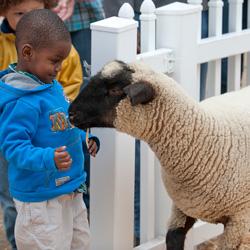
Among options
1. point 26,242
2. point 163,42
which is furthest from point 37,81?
point 163,42

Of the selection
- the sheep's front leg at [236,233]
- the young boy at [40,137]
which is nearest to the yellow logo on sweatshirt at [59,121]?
the young boy at [40,137]

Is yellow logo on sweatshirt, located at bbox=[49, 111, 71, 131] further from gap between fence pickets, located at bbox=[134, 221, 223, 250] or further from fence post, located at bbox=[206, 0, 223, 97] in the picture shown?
fence post, located at bbox=[206, 0, 223, 97]

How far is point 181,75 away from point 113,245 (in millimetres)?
838

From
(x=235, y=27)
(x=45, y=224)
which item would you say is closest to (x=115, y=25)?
(x=45, y=224)

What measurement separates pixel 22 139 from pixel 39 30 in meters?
0.41

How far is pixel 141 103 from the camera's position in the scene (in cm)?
294

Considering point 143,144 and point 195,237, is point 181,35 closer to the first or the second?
point 143,144

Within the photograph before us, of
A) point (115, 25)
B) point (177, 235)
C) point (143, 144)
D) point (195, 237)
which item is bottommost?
point (195, 237)

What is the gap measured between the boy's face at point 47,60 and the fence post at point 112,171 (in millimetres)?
399

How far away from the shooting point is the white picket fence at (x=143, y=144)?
345 centimetres

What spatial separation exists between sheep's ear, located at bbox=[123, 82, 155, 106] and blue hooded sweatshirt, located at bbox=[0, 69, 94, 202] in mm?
321

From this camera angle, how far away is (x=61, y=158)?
2865 mm

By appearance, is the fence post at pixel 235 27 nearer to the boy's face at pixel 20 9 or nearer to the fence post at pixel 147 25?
the fence post at pixel 147 25

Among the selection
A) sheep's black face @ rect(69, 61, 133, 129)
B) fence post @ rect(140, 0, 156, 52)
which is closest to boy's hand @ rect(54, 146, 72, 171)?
sheep's black face @ rect(69, 61, 133, 129)
